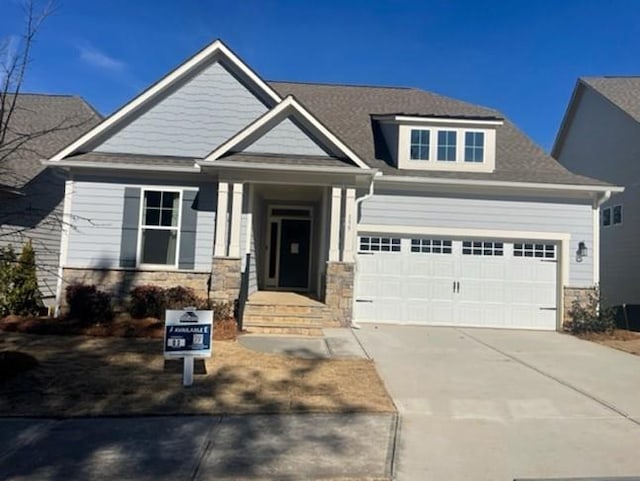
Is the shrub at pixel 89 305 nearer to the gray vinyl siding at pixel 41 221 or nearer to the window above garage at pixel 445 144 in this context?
the gray vinyl siding at pixel 41 221

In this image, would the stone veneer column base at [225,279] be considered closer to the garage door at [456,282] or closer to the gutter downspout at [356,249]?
the gutter downspout at [356,249]

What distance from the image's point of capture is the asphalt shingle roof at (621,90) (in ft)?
53.9

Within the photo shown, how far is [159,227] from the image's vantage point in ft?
38.9

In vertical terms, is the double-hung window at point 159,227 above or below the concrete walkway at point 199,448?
above

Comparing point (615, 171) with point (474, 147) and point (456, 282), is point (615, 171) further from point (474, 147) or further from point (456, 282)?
point (456, 282)

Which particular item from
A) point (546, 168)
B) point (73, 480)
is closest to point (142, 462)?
point (73, 480)

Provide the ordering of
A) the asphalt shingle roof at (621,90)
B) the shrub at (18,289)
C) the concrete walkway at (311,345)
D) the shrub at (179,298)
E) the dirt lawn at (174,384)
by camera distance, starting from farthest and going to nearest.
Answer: the asphalt shingle roof at (621,90), the shrub at (18,289), the shrub at (179,298), the concrete walkway at (311,345), the dirt lawn at (174,384)

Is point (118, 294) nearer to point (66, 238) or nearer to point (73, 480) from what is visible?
point (66, 238)

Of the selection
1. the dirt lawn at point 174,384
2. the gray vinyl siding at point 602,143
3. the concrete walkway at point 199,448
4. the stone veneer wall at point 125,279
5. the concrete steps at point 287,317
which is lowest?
the concrete walkway at point 199,448

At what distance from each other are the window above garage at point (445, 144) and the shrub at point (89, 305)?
799 centimetres

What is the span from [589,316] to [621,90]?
409 inches

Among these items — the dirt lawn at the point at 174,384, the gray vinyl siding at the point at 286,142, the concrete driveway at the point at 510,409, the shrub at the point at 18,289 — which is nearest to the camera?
the concrete driveway at the point at 510,409

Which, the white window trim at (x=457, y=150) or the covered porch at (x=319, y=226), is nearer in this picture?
the covered porch at (x=319, y=226)

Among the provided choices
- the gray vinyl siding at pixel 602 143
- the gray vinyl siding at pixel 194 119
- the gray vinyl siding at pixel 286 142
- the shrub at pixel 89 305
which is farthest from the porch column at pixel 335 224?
the gray vinyl siding at pixel 602 143
